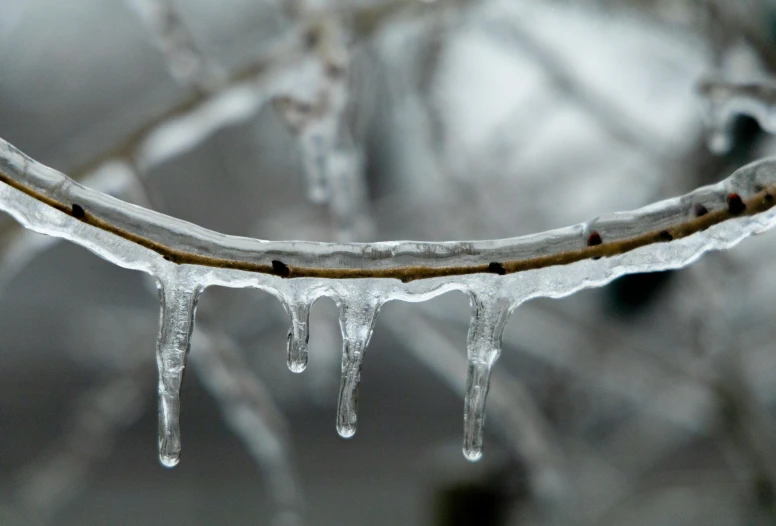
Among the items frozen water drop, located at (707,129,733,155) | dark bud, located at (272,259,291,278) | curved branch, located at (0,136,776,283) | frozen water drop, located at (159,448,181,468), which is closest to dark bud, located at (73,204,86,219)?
curved branch, located at (0,136,776,283)

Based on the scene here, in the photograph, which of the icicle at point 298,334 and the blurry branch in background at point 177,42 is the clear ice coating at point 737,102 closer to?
the icicle at point 298,334

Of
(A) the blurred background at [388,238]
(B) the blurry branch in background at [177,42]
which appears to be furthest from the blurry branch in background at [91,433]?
(B) the blurry branch in background at [177,42]

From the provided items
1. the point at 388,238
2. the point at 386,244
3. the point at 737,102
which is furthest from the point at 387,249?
the point at 388,238

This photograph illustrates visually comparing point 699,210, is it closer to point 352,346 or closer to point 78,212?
point 352,346

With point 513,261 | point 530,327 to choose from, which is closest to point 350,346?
point 513,261

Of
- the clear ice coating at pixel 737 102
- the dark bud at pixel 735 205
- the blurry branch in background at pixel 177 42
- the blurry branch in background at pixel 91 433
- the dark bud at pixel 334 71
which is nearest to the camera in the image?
the dark bud at pixel 735 205

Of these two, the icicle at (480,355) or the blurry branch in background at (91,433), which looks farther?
the blurry branch in background at (91,433)
